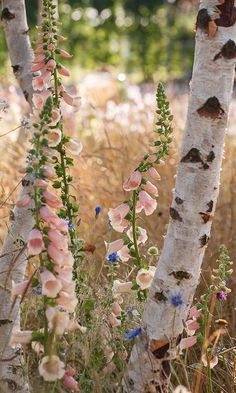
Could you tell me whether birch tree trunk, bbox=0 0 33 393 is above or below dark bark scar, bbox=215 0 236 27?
below

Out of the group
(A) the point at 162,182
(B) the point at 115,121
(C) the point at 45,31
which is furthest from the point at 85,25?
(C) the point at 45,31

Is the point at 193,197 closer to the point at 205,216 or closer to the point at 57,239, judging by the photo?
the point at 205,216

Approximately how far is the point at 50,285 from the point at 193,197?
0.54 m

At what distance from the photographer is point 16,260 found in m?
2.57

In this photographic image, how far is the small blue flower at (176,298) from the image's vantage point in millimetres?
2381

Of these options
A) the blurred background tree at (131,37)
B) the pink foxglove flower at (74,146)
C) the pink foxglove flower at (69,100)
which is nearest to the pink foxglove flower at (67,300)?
the pink foxglove flower at (74,146)

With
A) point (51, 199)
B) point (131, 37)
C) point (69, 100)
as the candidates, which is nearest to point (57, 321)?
point (51, 199)

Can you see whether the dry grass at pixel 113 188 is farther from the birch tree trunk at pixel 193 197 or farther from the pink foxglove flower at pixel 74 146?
the pink foxglove flower at pixel 74 146

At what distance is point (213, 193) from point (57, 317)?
2.12 ft

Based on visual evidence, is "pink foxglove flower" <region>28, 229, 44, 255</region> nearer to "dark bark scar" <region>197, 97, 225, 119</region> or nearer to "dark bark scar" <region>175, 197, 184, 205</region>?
"dark bark scar" <region>175, 197, 184, 205</region>

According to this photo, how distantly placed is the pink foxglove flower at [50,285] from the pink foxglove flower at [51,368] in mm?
172

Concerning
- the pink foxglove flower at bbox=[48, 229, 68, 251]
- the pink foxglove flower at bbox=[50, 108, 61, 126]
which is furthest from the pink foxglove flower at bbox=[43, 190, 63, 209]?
the pink foxglove flower at bbox=[50, 108, 61, 126]

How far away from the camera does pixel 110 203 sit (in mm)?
4996

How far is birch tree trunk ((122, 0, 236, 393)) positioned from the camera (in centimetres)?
235
